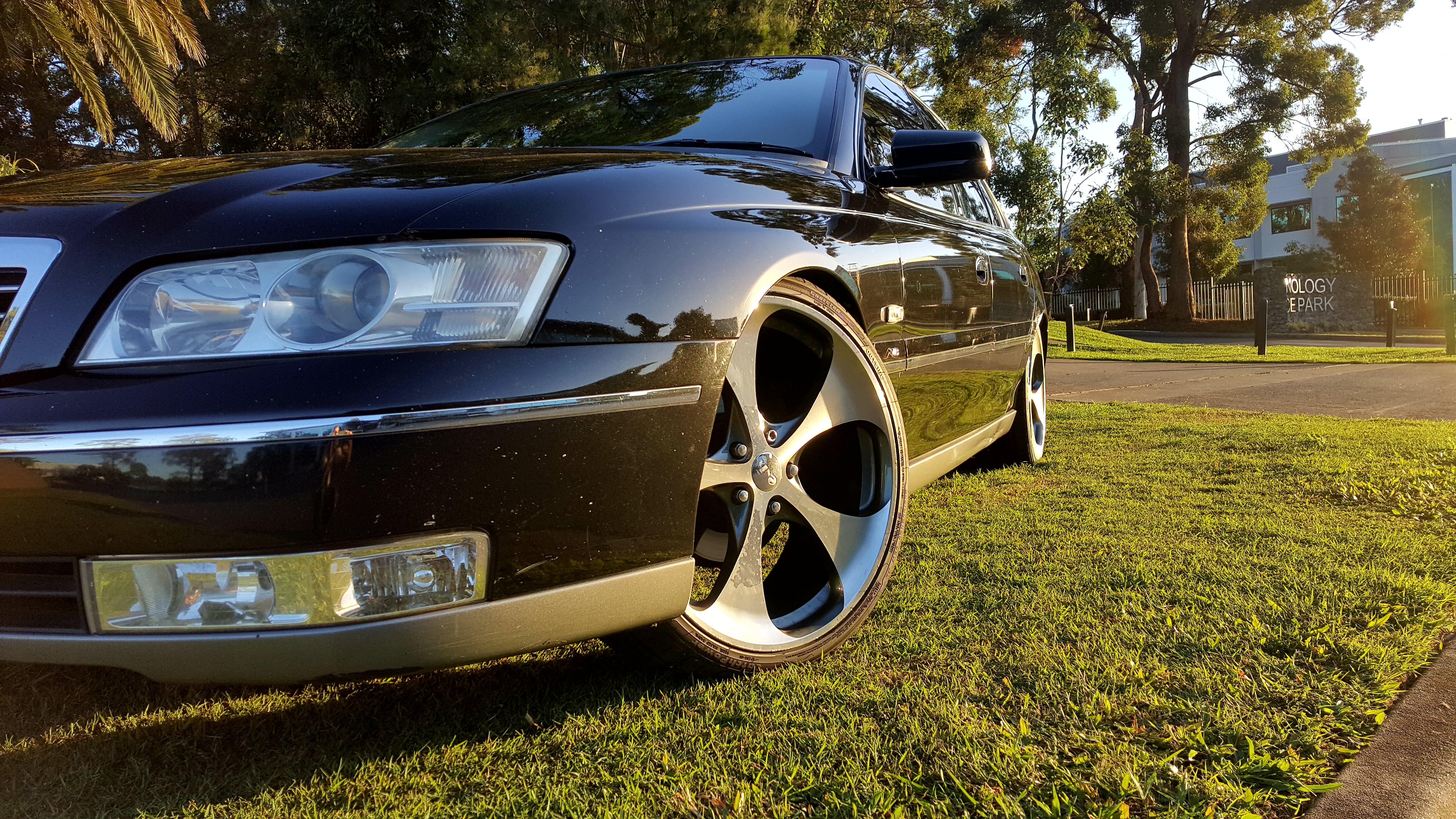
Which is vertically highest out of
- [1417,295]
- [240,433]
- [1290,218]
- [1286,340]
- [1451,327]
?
[1290,218]

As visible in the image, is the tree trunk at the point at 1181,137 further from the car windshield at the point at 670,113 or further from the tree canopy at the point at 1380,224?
the car windshield at the point at 670,113

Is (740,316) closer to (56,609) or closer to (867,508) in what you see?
(867,508)

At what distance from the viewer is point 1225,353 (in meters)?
15.2

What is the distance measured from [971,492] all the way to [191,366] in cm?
310

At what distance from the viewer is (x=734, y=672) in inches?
75.0

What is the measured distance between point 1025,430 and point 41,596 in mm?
3788

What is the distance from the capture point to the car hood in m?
1.40

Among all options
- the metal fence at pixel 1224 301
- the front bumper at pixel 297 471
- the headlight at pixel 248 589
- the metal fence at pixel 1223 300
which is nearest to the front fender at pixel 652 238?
the front bumper at pixel 297 471

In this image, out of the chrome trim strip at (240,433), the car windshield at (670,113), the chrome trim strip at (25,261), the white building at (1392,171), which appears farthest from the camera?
the white building at (1392,171)

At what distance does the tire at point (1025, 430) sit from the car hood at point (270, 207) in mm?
2751

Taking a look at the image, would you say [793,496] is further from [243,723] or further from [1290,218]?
[1290,218]

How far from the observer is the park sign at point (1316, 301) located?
24.5 meters

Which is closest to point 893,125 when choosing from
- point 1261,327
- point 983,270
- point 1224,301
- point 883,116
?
point 883,116

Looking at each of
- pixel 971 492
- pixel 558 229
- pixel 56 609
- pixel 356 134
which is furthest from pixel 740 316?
pixel 356 134
